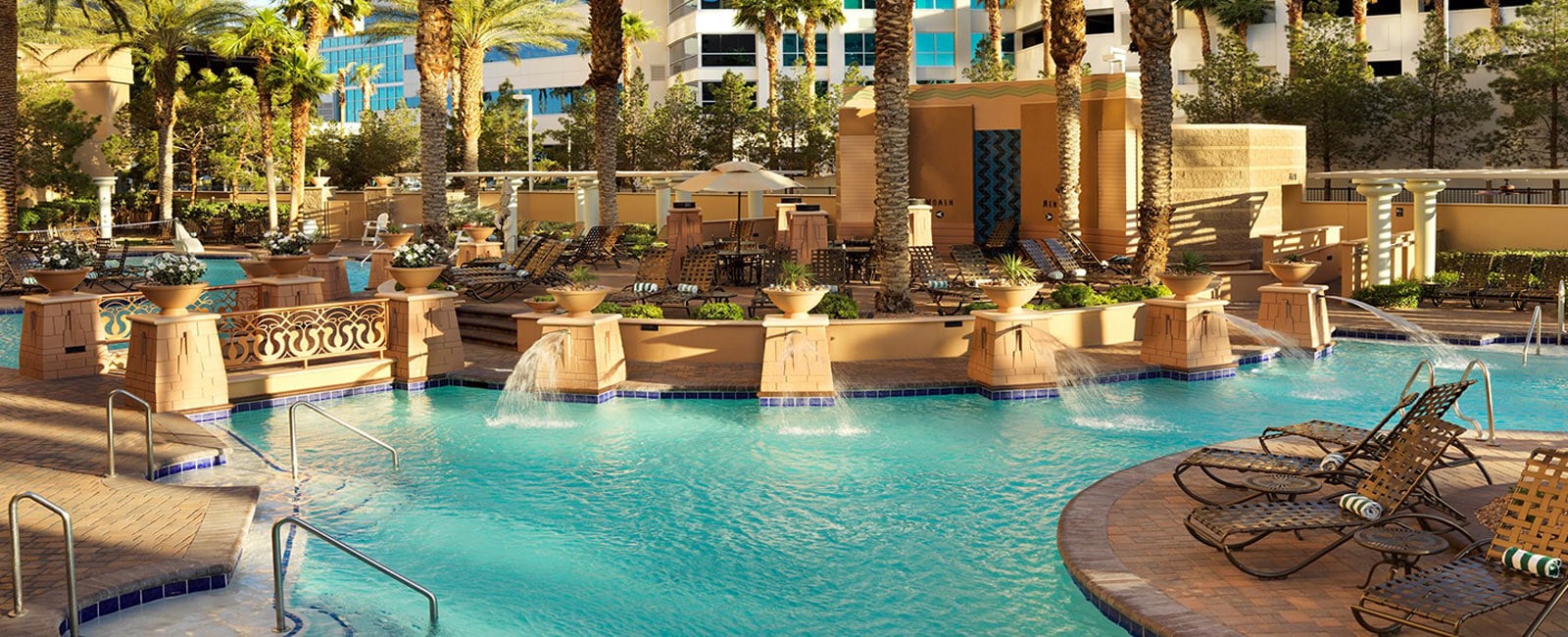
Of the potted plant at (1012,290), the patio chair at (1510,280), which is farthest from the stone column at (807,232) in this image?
the patio chair at (1510,280)

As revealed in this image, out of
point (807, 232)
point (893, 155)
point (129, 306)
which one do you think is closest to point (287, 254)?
point (129, 306)

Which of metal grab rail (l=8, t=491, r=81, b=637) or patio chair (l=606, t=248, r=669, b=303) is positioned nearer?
metal grab rail (l=8, t=491, r=81, b=637)

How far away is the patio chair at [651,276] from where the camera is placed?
20.2m

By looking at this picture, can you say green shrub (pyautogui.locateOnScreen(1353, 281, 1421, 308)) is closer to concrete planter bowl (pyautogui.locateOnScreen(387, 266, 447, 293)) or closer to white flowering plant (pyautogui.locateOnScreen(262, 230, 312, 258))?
concrete planter bowl (pyautogui.locateOnScreen(387, 266, 447, 293))

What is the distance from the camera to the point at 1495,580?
694cm

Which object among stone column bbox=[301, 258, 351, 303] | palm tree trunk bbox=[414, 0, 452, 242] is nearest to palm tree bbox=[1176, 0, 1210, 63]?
palm tree trunk bbox=[414, 0, 452, 242]

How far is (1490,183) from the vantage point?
134ft

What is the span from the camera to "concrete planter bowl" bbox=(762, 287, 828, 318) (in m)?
15.5

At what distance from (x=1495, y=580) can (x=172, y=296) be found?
42.6 ft

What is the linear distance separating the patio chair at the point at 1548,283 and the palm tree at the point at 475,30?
97.1 feet

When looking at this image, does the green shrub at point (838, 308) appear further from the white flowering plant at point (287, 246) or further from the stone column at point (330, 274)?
the stone column at point (330, 274)

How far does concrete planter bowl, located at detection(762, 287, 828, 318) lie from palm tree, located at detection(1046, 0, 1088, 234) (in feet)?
39.8

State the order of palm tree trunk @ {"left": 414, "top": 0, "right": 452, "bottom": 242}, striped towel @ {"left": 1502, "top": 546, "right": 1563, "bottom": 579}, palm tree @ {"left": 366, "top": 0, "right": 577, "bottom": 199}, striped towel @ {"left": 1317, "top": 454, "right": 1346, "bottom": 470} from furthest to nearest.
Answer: palm tree @ {"left": 366, "top": 0, "right": 577, "bottom": 199} < palm tree trunk @ {"left": 414, "top": 0, "right": 452, "bottom": 242} < striped towel @ {"left": 1317, "top": 454, "right": 1346, "bottom": 470} < striped towel @ {"left": 1502, "top": 546, "right": 1563, "bottom": 579}

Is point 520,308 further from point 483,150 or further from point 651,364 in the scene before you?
point 483,150
